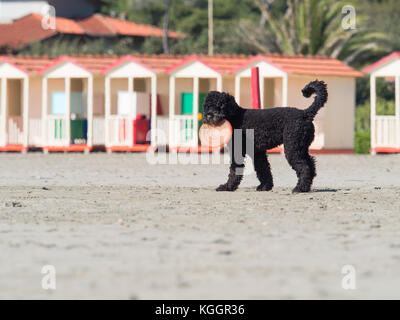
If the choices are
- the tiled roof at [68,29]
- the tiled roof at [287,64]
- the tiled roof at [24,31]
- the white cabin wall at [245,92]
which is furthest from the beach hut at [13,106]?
the tiled roof at [24,31]

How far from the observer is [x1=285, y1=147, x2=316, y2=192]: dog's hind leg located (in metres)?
13.5

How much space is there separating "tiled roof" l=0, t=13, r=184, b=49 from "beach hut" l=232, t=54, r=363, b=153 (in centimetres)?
3032

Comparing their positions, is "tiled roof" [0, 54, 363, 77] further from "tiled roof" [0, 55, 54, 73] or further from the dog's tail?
the dog's tail

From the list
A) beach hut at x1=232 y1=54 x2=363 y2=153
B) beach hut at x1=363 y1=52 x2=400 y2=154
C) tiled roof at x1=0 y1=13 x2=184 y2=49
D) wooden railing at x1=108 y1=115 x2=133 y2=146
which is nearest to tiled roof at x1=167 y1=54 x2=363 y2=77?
beach hut at x1=232 y1=54 x2=363 y2=153

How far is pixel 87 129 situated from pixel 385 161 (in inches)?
397

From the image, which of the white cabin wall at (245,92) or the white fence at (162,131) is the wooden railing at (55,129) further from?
the white cabin wall at (245,92)

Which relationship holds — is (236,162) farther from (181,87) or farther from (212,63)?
(181,87)

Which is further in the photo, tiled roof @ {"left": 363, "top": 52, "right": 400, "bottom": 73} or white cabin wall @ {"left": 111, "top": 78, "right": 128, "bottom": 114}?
white cabin wall @ {"left": 111, "top": 78, "right": 128, "bottom": 114}

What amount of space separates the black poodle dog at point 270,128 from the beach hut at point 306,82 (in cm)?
1498

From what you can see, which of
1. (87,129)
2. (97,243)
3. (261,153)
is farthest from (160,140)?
(97,243)

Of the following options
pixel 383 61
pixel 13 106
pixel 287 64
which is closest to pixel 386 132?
pixel 383 61

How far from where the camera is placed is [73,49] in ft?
180

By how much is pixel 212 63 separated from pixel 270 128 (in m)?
16.7

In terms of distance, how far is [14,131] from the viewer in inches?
1244
